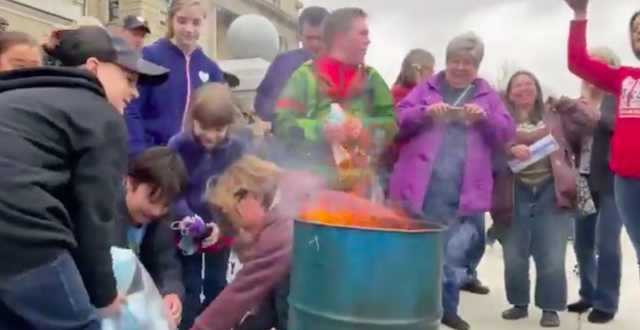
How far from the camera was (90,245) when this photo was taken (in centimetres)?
177

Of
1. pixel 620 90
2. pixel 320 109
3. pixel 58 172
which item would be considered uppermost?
pixel 620 90

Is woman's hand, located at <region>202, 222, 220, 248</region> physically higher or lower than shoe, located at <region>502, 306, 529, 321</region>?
higher

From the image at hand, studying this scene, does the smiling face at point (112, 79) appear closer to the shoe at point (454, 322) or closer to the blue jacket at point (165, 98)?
the blue jacket at point (165, 98)

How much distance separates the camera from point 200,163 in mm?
3176

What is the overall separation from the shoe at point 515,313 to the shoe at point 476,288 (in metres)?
0.66

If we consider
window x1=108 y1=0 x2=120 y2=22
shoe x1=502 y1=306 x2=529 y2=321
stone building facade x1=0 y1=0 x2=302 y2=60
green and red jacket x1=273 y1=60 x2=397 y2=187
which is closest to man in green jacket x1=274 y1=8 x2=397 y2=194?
green and red jacket x1=273 y1=60 x2=397 y2=187

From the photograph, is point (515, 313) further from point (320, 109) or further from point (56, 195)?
point (56, 195)

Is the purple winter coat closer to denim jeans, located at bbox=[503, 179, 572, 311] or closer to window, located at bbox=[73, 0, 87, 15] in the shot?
denim jeans, located at bbox=[503, 179, 572, 311]

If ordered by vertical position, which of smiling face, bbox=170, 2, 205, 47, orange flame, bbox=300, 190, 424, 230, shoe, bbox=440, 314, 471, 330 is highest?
smiling face, bbox=170, 2, 205, 47

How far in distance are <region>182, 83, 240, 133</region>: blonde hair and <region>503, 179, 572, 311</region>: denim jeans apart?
5.29ft

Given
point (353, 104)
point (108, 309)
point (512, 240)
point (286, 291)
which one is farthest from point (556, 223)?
point (108, 309)

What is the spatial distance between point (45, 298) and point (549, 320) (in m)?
2.75

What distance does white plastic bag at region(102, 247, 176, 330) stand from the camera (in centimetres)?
203

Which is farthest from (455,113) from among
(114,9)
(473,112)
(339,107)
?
(114,9)
